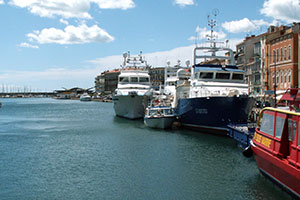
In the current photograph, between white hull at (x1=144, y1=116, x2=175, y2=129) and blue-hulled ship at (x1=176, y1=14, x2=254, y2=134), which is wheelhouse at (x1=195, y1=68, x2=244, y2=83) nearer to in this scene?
blue-hulled ship at (x1=176, y1=14, x2=254, y2=134)

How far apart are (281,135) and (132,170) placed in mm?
9423

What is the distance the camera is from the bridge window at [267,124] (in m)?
16.2

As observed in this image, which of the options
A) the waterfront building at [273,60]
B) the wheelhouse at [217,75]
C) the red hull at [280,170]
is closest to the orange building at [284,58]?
the waterfront building at [273,60]

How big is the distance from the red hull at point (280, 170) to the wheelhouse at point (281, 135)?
16cm

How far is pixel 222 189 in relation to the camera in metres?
16.9

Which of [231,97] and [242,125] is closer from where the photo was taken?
[242,125]

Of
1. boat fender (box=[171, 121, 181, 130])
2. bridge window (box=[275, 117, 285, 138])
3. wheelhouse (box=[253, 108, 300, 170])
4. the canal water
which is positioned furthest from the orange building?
bridge window (box=[275, 117, 285, 138])

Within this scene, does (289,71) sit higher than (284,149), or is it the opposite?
(289,71)

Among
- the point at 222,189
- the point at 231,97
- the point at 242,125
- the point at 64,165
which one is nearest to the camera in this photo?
the point at 222,189

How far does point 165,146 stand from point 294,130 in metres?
15.3

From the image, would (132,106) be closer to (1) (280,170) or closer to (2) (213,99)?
(2) (213,99)

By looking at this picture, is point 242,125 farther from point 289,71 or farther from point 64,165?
point 289,71

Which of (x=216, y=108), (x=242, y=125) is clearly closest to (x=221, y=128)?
(x=216, y=108)

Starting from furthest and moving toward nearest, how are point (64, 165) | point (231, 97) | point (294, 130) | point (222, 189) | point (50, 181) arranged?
point (231, 97)
point (64, 165)
point (50, 181)
point (222, 189)
point (294, 130)
